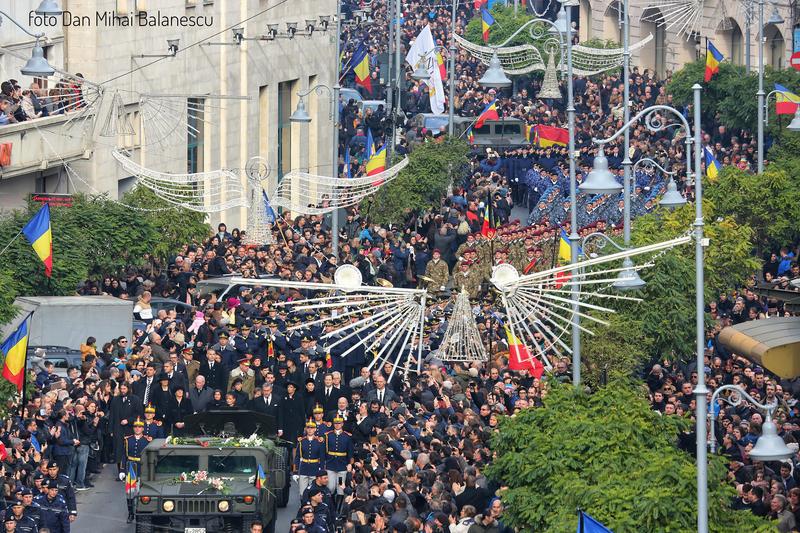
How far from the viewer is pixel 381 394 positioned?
34.5 metres

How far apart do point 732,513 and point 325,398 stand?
431 inches

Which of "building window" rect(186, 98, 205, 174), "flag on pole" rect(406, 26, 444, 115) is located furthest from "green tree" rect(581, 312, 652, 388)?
"flag on pole" rect(406, 26, 444, 115)

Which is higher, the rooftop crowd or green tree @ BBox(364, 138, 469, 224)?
green tree @ BBox(364, 138, 469, 224)

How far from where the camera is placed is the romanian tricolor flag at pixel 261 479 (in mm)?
29609

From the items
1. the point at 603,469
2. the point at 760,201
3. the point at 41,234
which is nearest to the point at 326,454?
the point at 603,469

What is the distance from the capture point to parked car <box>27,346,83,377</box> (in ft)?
121

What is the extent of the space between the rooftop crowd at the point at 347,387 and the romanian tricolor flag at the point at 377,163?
3.13m

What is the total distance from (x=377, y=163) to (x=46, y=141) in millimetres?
9890

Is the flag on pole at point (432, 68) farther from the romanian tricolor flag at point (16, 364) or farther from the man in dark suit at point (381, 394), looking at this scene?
the romanian tricolor flag at point (16, 364)

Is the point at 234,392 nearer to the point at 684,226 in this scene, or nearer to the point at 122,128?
the point at 684,226

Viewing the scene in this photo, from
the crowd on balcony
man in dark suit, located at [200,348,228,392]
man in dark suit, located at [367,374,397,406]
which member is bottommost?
man in dark suit, located at [367,374,397,406]

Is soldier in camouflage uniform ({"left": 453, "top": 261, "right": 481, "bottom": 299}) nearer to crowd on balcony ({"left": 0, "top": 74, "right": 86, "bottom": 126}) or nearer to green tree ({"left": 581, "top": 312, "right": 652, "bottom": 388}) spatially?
green tree ({"left": 581, "top": 312, "right": 652, "bottom": 388})

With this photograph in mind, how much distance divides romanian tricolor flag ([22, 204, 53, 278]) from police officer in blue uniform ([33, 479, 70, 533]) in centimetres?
1117

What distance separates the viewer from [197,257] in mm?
46406
